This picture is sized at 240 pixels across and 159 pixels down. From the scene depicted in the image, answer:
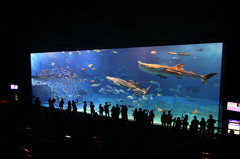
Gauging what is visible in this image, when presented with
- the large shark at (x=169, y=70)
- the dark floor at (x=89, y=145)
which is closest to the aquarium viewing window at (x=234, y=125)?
the dark floor at (x=89, y=145)

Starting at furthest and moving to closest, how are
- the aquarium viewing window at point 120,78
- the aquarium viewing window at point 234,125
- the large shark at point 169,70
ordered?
the aquarium viewing window at point 120,78
the large shark at point 169,70
the aquarium viewing window at point 234,125

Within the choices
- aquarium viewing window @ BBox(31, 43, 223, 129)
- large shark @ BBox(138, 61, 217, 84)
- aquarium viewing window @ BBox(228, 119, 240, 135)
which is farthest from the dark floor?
aquarium viewing window @ BBox(31, 43, 223, 129)

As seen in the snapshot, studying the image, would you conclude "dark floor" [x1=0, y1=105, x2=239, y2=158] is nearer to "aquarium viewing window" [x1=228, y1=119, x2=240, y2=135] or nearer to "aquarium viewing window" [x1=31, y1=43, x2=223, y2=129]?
"aquarium viewing window" [x1=228, y1=119, x2=240, y2=135]

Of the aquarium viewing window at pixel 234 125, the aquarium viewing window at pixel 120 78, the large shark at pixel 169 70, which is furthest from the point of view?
Answer: the aquarium viewing window at pixel 120 78

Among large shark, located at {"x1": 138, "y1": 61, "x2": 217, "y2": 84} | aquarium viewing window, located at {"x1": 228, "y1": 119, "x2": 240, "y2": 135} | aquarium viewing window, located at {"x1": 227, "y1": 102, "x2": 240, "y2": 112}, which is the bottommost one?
aquarium viewing window, located at {"x1": 228, "y1": 119, "x2": 240, "y2": 135}

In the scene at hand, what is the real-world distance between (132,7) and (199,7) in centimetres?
172

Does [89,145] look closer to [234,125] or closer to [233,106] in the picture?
[234,125]

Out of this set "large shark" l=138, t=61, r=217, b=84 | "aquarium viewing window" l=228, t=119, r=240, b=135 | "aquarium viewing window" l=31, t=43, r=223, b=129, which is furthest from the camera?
"aquarium viewing window" l=31, t=43, r=223, b=129

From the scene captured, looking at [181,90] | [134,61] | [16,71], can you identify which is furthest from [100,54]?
[181,90]

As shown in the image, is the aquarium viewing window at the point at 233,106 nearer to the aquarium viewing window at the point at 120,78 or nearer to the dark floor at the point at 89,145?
the dark floor at the point at 89,145

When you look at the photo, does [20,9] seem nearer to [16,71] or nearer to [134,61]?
[16,71]

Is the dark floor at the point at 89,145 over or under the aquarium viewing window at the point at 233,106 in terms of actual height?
under

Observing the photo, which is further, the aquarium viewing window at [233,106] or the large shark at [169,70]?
the large shark at [169,70]

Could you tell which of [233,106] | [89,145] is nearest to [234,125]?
[233,106]
